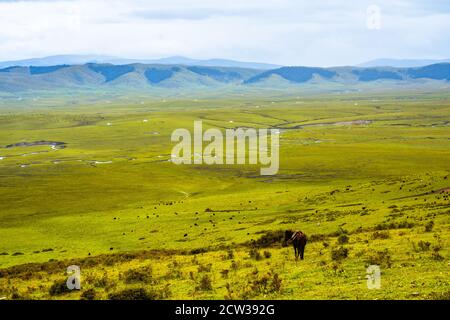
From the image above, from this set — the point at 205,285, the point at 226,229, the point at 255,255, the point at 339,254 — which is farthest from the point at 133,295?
the point at 226,229

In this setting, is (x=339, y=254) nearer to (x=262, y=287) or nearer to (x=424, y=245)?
(x=424, y=245)

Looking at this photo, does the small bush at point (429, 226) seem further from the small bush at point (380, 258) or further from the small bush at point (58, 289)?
the small bush at point (58, 289)

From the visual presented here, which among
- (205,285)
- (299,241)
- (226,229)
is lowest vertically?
(226,229)

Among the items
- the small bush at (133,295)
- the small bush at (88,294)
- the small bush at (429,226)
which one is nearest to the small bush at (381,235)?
the small bush at (429,226)

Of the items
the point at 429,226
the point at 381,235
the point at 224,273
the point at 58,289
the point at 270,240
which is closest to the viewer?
the point at 58,289

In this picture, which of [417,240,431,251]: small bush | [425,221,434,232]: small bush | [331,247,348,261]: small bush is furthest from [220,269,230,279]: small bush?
[425,221,434,232]: small bush

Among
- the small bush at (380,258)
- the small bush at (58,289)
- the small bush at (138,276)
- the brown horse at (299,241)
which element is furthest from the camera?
the brown horse at (299,241)

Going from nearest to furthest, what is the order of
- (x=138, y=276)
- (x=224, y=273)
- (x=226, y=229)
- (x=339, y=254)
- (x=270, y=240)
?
(x=224, y=273) < (x=339, y=254) < (x=138, y=276) < (x=270, y=240) < (x=226, y=229)

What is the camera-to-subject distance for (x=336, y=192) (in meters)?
70.6

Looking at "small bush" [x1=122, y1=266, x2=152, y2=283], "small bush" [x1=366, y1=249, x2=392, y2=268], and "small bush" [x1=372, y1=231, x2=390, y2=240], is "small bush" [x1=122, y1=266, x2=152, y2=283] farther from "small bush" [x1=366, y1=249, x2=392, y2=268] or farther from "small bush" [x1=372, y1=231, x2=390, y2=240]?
"small bush" [x1=372, y1=231, x2=390, y2=240]

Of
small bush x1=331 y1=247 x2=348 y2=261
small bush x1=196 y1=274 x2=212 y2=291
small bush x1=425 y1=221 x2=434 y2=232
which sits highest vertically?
small bush x1=331 y1=247 x2=348 y2=261

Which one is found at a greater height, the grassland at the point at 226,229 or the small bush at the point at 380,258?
the small bush at the point at 380,258
